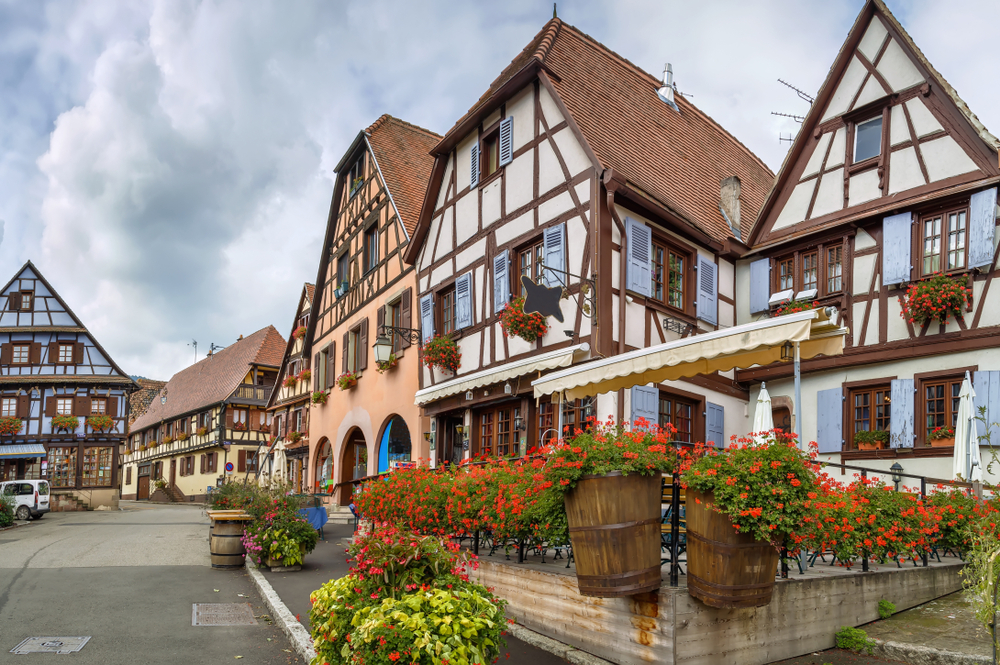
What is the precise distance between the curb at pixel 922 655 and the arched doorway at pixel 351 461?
1703 centimetres

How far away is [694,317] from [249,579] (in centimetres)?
821

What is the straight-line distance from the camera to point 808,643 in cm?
668

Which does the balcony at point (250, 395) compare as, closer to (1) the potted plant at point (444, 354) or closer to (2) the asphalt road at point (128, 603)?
(2) the asphalt road at point (128, 603)

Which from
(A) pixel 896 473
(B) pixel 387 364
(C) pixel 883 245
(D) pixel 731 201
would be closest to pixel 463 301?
(B) pixel 387 364

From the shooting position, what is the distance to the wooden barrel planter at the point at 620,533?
5660 mm

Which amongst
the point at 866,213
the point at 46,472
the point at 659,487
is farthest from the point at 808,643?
the point at 46,472

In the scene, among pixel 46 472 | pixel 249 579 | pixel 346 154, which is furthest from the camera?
pixel 46 472

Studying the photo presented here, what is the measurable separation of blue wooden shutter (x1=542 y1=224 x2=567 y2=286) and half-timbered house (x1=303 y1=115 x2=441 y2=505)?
18.5 ft

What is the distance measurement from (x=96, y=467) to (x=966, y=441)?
3748 cm

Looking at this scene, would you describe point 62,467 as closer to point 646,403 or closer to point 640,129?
point 640,129

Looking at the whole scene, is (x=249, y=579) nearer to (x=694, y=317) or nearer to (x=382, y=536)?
(x=382, y=536)

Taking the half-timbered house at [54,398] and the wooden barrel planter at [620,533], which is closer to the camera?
the wooden barrel planter at [620,533]

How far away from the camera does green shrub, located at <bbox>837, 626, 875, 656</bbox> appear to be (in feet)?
21.8

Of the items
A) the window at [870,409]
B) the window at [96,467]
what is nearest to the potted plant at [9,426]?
the window at [96,467]
